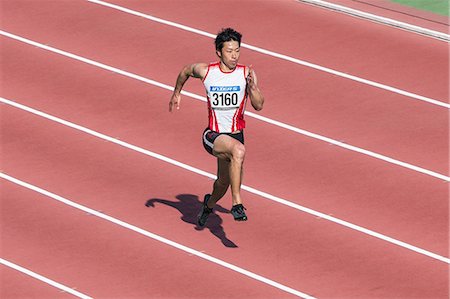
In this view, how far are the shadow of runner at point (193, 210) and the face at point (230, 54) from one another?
2248 millimetres

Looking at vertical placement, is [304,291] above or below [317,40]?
below

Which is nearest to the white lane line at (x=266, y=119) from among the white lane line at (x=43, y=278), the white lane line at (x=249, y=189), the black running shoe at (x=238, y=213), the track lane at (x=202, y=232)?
the white lane line at (x=249, y=189)

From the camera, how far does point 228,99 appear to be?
17.0 metres

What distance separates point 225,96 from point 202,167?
301cm

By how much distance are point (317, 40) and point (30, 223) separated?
6839mm

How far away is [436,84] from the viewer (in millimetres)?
22000

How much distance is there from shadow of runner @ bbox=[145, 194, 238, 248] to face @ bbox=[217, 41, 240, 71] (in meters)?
2.25

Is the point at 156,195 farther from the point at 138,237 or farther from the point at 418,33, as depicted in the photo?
the point at 418,33

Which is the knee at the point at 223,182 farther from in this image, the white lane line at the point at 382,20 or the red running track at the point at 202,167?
the white lane line at the point at 382,20

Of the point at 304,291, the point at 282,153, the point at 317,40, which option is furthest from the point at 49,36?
the point at 304,291

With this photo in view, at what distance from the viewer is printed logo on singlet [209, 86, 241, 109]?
16.9 m

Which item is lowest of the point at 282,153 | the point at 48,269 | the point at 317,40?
the point at 48,269

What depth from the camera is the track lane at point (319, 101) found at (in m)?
20.3

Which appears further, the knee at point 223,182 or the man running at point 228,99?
the knee at point 223,182
